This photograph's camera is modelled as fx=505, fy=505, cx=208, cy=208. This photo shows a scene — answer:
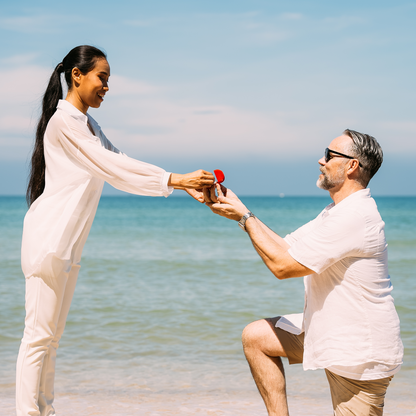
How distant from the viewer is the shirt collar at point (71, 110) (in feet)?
9.40

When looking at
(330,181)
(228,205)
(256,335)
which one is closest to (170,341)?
(256,335)

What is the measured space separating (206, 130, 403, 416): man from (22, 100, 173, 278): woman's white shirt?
73cm

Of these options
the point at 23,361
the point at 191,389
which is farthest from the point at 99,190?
the point at 191,389

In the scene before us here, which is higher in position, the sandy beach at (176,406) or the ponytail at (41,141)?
the ponytail at (41,141)

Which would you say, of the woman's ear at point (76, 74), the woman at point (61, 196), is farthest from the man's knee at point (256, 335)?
the woman's ear at point (76, 74)

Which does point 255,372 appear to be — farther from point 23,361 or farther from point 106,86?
point 106,86

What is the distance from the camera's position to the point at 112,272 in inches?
484

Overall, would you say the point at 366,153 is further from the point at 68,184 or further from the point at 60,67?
the point at 60,67

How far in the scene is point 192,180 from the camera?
298 centimetres

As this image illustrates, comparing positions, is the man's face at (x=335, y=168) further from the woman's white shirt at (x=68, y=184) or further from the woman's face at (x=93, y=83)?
the woman's face at (x=93, y=83)

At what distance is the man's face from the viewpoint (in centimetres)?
285

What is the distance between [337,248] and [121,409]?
8.08 feet

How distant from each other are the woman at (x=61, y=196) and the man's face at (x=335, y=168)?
0.73 meters

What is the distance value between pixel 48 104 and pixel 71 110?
23cm
